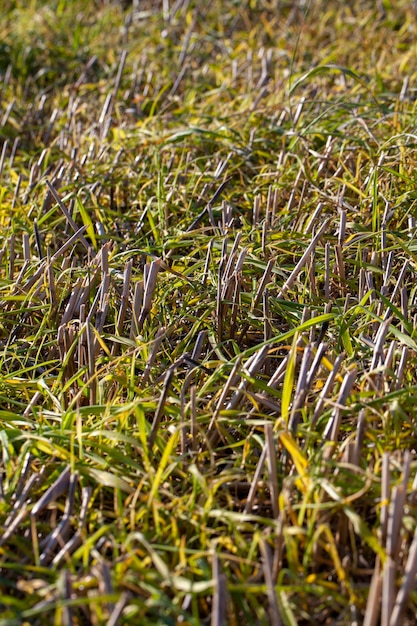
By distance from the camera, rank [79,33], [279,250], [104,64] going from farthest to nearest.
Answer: [79,33] → [104,64] → [279,250]

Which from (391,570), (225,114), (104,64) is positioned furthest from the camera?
(104,64)

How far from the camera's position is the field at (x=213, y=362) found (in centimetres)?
125

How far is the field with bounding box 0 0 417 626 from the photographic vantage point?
1.25 m

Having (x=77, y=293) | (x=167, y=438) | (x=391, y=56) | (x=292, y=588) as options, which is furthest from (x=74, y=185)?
(x=391, y=56)

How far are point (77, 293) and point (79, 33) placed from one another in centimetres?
273

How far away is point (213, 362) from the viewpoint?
1659mm

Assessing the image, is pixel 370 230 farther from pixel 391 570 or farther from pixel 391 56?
pixel 391 56

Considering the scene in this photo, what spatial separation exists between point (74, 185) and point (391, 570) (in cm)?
171

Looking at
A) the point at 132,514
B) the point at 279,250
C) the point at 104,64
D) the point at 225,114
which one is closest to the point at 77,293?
the point at 279,250

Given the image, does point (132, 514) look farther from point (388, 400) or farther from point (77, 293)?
point (77, 293)

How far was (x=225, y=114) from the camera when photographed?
297 centimetres

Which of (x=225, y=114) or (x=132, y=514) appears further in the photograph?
Answer: (x=225, y=114)

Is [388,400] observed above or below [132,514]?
above

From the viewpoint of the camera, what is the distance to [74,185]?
98.0 inches
